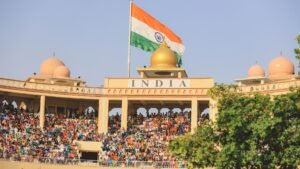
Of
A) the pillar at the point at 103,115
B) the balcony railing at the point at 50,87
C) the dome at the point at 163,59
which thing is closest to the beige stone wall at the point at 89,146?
the pillar at the point at 103,115

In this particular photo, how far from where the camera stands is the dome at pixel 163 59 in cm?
6725

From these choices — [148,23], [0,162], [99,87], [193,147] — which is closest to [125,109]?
[99,87]

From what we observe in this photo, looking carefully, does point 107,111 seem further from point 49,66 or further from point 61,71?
point 49,66

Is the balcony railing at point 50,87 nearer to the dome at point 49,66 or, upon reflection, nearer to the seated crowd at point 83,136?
the seated crowd at point 83,136

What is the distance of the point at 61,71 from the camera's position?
72.4 metres

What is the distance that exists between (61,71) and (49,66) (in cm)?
356

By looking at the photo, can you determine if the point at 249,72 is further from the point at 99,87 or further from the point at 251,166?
the point at 251,166

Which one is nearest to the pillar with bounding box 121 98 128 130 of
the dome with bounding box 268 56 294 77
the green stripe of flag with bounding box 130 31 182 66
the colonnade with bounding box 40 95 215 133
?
the colonnade with bounding box 40 95 215 133

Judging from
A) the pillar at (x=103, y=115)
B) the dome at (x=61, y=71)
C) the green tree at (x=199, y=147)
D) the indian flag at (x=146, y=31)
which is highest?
the indian flag at (x=146, y=31)

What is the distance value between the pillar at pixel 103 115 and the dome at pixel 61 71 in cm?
1086

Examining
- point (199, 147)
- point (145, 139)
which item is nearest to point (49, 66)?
point (145, 139)

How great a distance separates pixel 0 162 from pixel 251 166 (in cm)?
2257

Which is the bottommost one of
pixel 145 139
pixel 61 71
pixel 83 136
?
pixel 145 139

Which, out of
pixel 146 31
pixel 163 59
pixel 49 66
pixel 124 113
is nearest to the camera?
pixel 124 113
